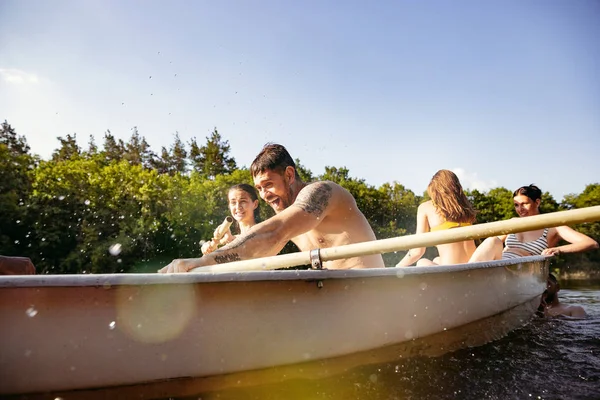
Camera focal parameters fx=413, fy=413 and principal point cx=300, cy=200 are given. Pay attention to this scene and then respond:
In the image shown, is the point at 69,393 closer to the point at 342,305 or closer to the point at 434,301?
the point at 342,305

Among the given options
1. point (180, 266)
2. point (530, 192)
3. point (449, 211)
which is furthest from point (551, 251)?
→ point (180, 266)

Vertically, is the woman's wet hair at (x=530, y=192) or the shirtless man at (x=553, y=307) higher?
the woman's wet hair at (x=530, y=192)

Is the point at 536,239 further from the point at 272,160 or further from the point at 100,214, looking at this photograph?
the point at 100,214

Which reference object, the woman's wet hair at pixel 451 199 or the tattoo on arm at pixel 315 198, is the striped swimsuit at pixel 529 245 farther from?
the tattoo on arm at pixel 315 198

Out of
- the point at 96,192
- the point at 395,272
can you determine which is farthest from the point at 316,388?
the point at 96,192

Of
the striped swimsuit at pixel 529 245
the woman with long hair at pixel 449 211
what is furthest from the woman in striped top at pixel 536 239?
the woman with long hair at pixel 449 211

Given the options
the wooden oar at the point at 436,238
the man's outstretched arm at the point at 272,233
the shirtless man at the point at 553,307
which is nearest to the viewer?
the wooden oar at the point at 436,238

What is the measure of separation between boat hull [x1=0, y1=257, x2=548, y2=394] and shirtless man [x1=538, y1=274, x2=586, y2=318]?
3607 millimetres

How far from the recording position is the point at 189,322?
2.18 meters

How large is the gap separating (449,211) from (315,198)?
2045 mm

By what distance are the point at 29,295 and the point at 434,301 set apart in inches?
101

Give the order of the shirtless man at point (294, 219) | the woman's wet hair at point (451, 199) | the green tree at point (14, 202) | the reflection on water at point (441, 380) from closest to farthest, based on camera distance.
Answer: the reflection on water at point (441, 380) < the shirtless man at point (294, 219) < the woman's wet hair at point (451, 199) < the green tree at point (14, 202)

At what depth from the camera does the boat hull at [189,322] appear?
6.33 ft

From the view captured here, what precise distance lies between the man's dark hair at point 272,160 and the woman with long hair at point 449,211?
6.16 ft
